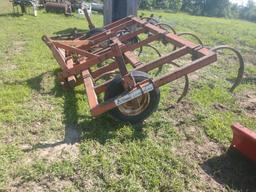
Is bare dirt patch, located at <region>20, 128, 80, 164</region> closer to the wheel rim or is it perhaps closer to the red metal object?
the wheel rim

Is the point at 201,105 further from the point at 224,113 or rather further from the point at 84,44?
the point at 84,44

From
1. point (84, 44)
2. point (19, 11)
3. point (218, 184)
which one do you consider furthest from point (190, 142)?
point (19, 11)

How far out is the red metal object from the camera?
10.9 feet

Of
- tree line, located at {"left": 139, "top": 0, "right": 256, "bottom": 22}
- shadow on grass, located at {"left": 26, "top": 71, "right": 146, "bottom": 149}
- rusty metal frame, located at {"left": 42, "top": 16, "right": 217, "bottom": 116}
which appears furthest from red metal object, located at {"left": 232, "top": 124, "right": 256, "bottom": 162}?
tree line, located at {"left": 139, "top": 0, "right": 256, "bottom": 22}

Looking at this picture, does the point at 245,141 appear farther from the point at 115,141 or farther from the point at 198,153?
the point at 115,141

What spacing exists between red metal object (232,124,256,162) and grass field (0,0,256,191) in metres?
0.15

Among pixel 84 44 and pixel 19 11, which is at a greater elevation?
pixel 84 44

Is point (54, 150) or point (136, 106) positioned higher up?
point (136, 106)

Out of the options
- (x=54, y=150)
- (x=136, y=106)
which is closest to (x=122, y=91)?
(x=136, y=106)

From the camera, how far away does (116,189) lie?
3021 millimetres

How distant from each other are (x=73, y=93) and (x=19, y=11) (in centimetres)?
1124

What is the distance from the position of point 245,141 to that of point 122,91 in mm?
1613

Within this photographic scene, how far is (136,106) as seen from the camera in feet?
13.5

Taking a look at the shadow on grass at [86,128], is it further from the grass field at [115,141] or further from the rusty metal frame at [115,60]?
the rusty metal frame at [115,60]
